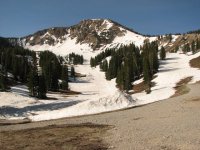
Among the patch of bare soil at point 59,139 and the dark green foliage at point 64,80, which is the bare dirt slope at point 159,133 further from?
the dark green foliage at point 64,80

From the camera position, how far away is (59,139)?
31.9 metres

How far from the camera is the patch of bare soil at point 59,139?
28.5 metres

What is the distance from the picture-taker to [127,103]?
6388 centimetres

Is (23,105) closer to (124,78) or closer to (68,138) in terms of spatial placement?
(68,138)

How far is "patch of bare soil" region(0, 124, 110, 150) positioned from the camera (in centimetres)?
2855

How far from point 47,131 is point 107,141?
10351 mm

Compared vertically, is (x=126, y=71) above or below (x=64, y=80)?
above

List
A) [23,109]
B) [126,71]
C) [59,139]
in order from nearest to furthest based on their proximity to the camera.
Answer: [59,139]
[23,109]
[126,71]

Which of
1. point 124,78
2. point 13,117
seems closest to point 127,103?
point 13,117

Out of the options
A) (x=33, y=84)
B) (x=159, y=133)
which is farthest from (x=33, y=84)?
(x=159, y=133)

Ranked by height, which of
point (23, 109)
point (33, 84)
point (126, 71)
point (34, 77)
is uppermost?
point (34, 77)

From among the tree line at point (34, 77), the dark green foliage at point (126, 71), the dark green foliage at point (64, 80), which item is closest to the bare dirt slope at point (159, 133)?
the tree line at point (34, 77)

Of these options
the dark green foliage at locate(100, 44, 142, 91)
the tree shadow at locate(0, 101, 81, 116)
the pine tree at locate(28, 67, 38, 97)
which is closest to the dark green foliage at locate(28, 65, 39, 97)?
the pine tree at locate(28, 67, 38, 97)

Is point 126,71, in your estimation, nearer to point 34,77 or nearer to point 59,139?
point 34,77
